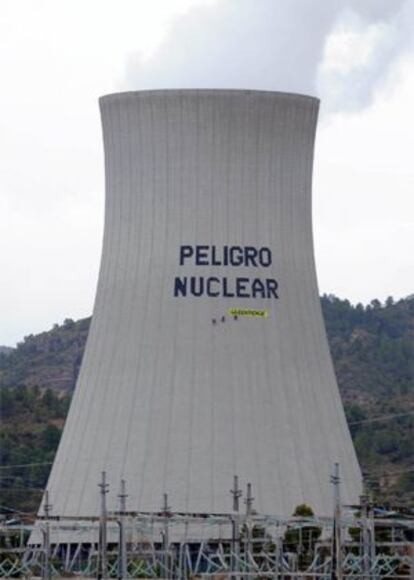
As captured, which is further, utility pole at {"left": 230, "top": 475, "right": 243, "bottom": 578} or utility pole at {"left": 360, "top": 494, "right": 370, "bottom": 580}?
utility pole at {"left": 230, "top": 475, "right": 243, "bottom": 578}

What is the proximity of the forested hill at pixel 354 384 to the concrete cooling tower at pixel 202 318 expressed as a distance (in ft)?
30.4

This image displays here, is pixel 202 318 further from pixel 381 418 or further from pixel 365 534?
pixel 381 418

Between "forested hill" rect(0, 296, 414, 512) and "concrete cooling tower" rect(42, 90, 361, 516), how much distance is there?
927cm

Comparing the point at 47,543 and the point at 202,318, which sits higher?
the point at 202,318

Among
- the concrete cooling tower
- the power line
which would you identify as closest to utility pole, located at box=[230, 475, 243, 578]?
the concrete cooling tower

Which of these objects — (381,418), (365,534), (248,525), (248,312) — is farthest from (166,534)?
(381,418)

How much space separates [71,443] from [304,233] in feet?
13.3

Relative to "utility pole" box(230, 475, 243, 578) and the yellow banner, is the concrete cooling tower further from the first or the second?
"utility pole" box(230, 475, 243, 578)

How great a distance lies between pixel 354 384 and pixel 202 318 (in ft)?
92.9

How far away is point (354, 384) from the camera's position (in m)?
67.9

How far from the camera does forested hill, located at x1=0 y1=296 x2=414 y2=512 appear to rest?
2275 inches

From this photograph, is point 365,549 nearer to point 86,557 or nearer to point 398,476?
point 86,557

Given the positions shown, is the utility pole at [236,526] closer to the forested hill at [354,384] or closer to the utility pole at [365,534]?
the utility pole at [365,534]

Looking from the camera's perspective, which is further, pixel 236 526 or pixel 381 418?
pixel 381 418
